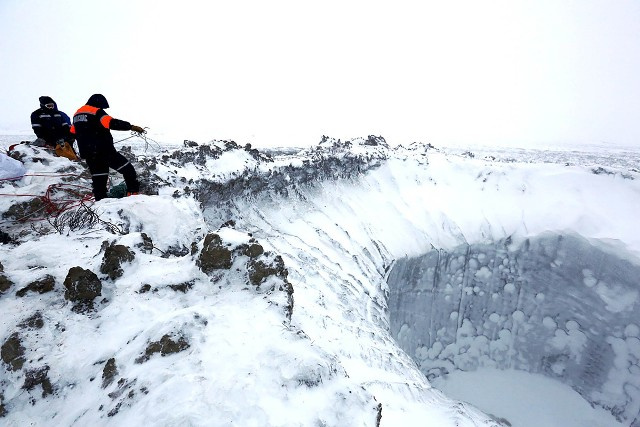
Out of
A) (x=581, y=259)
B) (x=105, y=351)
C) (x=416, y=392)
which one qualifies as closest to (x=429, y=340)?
(x=581, y=259)

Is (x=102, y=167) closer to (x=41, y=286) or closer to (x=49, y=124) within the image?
(x=41, y=286)

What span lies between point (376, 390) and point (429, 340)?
20.7 feet

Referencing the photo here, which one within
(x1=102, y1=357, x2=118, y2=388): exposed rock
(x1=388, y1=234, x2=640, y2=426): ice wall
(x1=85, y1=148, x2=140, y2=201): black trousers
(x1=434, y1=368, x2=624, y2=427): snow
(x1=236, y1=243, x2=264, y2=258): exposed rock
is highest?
(x1=85, y1=148, x2=140, y2=201): black trousers

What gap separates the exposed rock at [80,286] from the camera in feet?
9.51

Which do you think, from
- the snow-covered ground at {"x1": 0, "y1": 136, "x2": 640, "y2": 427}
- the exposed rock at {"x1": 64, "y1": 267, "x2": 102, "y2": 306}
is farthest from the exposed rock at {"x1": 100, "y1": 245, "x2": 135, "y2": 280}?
the exposed rock at {"x1": 64, "y1": 267, "x2": 102, "y2": 306}

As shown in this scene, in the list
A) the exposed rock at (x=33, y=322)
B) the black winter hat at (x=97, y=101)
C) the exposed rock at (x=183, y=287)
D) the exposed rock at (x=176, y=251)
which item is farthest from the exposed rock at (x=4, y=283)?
the black winter hat at (x=97, y=101)

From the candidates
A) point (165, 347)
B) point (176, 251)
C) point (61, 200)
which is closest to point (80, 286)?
point (165, 347)

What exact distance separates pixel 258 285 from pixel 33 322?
1.79 metres

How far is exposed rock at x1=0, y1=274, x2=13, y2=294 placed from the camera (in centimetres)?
291

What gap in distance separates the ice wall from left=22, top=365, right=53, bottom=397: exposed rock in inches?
256

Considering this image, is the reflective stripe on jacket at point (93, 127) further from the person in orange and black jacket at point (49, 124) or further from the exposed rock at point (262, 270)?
the exposed rock at point (262, 270)

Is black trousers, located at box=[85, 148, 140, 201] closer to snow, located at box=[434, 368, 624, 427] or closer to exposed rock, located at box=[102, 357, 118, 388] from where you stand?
exposed rock, located at box=[102, 357, 118, 388]

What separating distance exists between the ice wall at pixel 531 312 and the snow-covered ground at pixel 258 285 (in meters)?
0.30

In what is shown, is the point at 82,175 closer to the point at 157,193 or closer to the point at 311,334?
the point at 157,193
